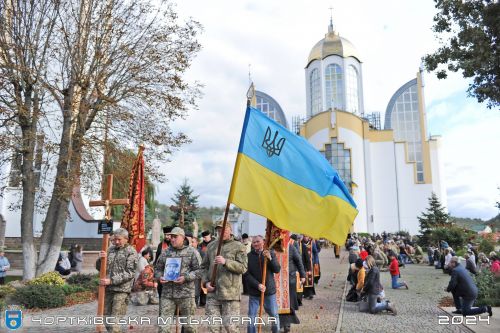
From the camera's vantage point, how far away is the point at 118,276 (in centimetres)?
629

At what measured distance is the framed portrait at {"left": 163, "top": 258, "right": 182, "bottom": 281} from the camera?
6032 mm

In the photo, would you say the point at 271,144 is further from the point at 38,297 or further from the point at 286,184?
the point at 38,297

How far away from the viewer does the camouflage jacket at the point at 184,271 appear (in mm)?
6091

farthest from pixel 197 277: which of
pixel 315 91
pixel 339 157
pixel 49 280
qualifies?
pixel 315 91

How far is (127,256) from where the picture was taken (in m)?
6.50

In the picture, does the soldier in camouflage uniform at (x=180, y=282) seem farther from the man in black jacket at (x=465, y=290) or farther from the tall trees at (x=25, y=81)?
the tall trees at (x=25, y=81)

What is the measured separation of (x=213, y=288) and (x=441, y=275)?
16.0 metres

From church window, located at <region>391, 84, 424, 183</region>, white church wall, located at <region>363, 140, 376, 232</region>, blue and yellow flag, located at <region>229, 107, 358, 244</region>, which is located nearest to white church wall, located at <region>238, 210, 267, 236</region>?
white church wall, located at <region>363, 140, 376, 232</region>

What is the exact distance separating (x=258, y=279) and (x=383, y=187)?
49.0m

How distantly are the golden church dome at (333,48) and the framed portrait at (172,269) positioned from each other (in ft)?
180

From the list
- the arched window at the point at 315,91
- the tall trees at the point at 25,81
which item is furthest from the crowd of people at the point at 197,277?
the arched window at the point at 315,91

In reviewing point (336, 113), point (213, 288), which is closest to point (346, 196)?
point (213, 288)

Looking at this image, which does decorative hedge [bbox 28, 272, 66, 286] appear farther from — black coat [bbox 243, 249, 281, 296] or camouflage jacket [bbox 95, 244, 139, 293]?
black coat [bbox 243, 249, 281, 296]

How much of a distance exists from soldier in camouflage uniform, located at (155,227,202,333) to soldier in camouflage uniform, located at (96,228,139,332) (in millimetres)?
502
